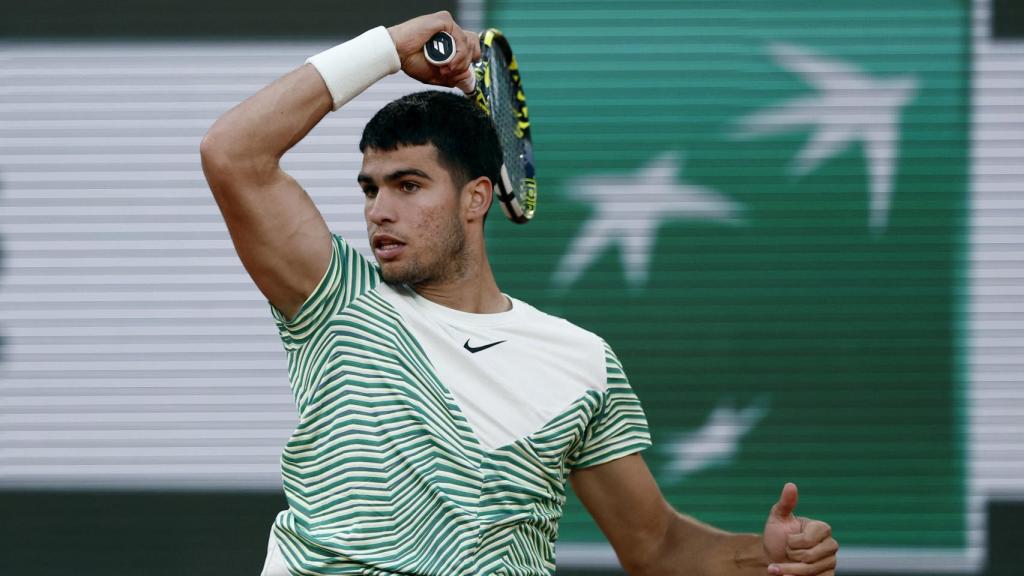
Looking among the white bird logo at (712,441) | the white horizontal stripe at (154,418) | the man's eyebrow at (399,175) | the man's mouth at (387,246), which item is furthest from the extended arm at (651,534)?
the white horizontal stripe at (154,418)

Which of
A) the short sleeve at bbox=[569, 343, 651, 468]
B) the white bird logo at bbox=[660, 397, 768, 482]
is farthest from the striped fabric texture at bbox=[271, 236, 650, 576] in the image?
the white bird logo at bbox=[660, 397, 768, 482]

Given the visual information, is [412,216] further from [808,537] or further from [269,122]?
[808,537]

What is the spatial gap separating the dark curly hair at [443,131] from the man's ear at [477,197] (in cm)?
2

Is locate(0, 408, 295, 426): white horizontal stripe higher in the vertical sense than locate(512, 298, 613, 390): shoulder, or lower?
lower

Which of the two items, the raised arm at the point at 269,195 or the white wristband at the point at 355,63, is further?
the white wristband at the point at 355,63

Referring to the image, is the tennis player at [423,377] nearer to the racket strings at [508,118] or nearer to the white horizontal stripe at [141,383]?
the racket strings at [508,118]

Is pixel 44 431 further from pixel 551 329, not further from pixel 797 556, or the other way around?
pixel 797 556

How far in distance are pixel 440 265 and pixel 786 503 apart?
0.92 metres

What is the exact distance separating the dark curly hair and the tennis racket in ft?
0.18

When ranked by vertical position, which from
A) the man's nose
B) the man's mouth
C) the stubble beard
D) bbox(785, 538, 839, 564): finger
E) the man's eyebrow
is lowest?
bbox(785, 538, 839, 564): finger

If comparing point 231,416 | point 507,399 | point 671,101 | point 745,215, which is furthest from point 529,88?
point 507,399

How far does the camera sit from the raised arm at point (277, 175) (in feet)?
8.39

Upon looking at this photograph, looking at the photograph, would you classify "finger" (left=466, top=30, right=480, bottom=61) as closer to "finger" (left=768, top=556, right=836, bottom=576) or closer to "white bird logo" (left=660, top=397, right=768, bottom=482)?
"finger" (left=768, top=556, right=836, bottom=576)

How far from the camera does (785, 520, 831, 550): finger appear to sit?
8.95ft
